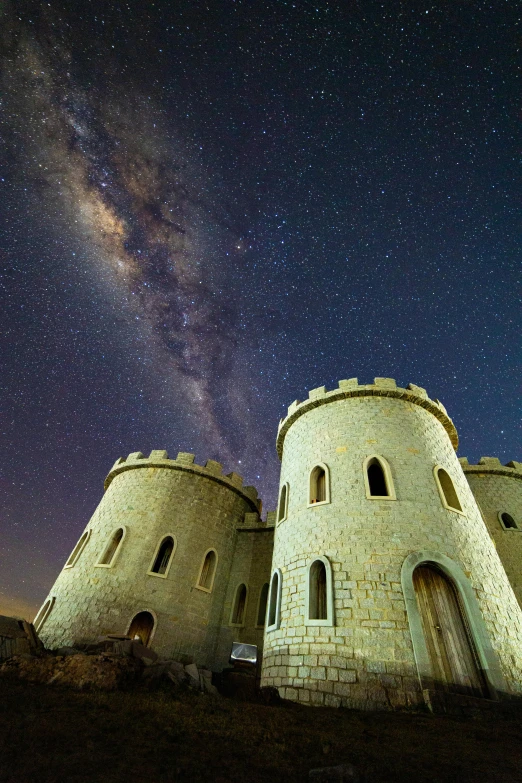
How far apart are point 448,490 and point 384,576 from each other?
12.9 feet

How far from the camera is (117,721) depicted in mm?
4641

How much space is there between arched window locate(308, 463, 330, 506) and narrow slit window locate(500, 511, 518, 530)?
8.61 meters

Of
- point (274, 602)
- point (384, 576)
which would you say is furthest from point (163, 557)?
point (384, 576)

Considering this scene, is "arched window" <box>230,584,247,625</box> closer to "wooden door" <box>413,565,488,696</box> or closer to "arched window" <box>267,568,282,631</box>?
"arched window" <box>267,568,282,631</box>

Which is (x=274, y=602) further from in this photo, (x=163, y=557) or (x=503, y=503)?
(x=503, y=503)

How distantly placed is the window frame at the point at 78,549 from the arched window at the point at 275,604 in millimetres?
9618

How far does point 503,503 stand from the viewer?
15000 millimetres

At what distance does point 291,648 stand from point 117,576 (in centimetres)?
817

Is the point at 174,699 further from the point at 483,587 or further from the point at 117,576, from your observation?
the point at 117,576

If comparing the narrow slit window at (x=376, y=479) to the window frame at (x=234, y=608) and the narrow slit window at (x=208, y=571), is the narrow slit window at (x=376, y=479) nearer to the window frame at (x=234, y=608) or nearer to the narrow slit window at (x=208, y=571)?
the window frame at (x=234, y=608)

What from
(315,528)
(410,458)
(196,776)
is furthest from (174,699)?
(410,458)

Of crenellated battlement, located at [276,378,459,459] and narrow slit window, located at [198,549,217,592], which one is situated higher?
crenellated battlement, located at [276,378,459,459]

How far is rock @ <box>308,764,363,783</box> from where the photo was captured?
136 inches

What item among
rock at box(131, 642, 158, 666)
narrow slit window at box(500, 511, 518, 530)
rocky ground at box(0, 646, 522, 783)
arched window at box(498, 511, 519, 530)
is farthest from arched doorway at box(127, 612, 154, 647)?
narrow slit window at box(500, 511, 518, 530)
